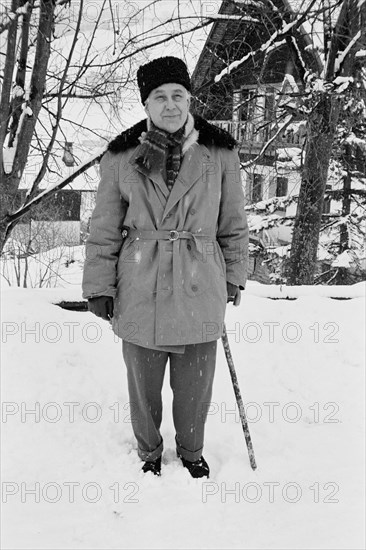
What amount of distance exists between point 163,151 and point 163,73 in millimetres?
355

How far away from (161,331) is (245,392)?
141 cm

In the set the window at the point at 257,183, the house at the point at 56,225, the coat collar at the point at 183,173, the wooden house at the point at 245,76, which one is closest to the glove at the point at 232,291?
the coat collar at the point at 183,173

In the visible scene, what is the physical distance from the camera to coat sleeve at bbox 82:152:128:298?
2463 millimetres

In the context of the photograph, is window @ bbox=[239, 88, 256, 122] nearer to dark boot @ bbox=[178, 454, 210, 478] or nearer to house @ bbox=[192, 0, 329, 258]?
house @ bbox=[192, 0, 329, 258]

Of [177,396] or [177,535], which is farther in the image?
[177,396]

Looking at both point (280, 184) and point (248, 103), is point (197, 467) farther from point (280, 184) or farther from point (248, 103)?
point (280, 184)

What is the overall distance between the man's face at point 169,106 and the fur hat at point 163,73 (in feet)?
0.07

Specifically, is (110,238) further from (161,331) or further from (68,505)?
(68,505)

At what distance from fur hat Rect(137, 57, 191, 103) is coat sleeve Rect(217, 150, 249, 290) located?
399 millimetres

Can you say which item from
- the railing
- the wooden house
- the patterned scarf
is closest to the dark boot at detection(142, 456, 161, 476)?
the patterned scarf

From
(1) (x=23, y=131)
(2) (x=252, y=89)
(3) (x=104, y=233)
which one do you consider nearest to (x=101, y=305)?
(3) (x=104, y=233)

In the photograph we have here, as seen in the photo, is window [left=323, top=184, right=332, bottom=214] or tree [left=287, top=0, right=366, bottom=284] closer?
tree [left=287, top=0, right=366, bottom=284]

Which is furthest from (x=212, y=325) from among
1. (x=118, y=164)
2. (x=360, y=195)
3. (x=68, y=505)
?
(x=360, y=195)

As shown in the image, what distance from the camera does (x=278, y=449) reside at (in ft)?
9.68
